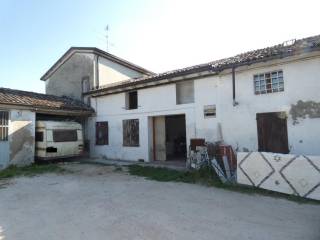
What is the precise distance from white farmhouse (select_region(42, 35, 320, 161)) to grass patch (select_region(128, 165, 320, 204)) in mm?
2050

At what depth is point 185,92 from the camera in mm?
13188

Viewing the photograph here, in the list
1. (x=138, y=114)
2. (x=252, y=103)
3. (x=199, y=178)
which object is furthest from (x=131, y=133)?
(x=252, y=103)

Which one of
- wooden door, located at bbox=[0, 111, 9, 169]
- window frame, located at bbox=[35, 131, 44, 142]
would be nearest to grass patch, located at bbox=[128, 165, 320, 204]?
window frame, located at bbox=[35, 131, 44, 142]

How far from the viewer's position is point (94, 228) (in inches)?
205

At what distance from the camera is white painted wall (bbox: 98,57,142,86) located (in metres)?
19.0

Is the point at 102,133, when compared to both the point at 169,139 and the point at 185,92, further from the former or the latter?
the point at 185,92

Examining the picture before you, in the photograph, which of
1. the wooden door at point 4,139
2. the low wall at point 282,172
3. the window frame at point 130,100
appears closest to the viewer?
the low wall at point 282,172

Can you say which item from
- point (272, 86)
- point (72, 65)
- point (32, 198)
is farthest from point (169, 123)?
point (32, 198)

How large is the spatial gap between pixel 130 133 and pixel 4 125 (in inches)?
237

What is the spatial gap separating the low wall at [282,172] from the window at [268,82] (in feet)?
10.3

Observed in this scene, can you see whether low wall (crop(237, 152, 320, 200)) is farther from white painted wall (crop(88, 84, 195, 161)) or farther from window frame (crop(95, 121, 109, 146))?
window frame (crop(95, 121, 109, 146))

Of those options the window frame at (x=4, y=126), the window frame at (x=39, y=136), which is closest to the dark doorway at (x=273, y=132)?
the window frame at (x=39, y=136)

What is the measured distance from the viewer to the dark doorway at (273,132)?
393 inches

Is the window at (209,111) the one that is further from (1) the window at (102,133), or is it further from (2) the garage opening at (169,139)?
(1) the window at (102,133)
